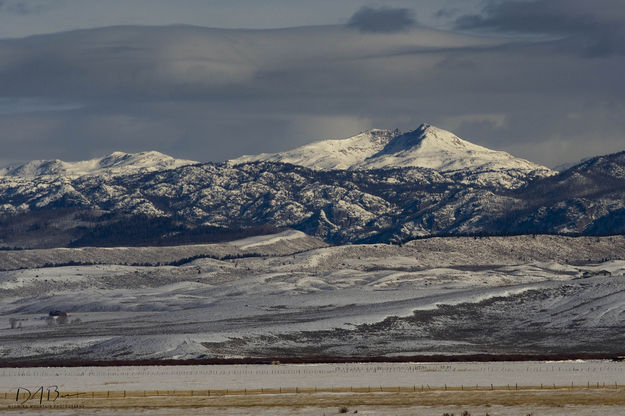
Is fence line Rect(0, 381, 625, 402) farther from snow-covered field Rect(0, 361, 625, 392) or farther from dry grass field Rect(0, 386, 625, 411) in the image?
snow-covered field Rect(0, 361, 625, 392)

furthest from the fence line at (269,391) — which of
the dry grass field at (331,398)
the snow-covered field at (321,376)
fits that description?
the snow-covered field at (321,376)

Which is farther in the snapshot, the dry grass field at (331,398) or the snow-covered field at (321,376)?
the snow-covered field at (321,376)

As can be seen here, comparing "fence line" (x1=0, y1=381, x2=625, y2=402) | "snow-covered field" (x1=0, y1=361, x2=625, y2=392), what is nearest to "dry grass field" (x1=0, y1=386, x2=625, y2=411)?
"fence line" (x1=0, y1=381, x2=625, y2=402)
